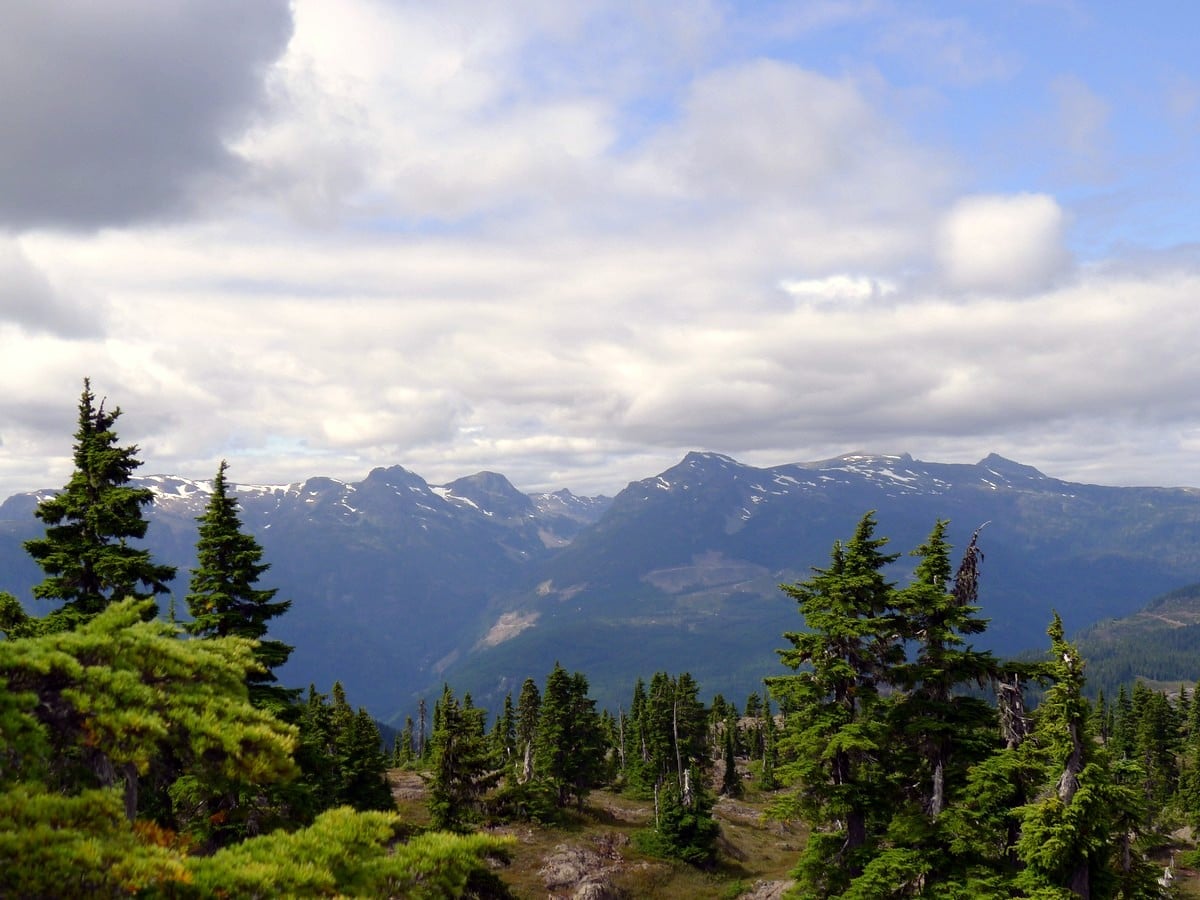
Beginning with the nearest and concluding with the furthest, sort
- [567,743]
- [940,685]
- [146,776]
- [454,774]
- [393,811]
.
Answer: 1. [146,776]
2. [393,811]
3. [940,685]
4. [454,774]
5. [567,743]

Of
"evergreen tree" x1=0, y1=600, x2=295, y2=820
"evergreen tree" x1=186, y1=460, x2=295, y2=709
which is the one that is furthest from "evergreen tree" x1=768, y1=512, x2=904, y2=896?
"evergreen tree" x1=186, y1=460, x2=295, y2=709

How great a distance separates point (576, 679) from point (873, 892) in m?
63.3

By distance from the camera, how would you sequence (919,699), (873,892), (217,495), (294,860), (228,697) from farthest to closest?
(217,495) < (919,699) < (873,892) < (228,697) < (294,860)

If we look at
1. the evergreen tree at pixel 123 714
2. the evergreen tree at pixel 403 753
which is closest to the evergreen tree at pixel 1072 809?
the evergreen tree at pixel 123 714

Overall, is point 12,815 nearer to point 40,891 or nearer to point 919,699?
point 40,891

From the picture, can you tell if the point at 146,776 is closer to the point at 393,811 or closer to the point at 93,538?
the point at 393,811

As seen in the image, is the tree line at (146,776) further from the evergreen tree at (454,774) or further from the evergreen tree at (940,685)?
the evergreen tree at (454,774)

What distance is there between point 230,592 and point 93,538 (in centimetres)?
488

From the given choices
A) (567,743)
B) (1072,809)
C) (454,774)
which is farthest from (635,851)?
(1072,809)

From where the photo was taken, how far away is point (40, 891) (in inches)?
301

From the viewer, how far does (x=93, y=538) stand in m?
24.9

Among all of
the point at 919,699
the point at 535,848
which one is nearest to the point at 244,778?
the point at 919,699

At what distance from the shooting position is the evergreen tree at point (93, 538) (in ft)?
78.5

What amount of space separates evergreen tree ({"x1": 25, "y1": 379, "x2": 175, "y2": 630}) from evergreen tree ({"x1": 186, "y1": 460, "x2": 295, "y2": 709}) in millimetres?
1579
